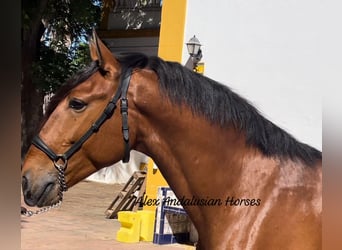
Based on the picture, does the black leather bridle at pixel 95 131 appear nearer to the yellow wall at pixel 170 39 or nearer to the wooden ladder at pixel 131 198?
the yellow wall at pixel 170 39

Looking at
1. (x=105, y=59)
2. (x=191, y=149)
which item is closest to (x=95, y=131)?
(x=105, y=59)

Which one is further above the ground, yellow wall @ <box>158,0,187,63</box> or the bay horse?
yellow wall @ <box>158,0,187,63</box>

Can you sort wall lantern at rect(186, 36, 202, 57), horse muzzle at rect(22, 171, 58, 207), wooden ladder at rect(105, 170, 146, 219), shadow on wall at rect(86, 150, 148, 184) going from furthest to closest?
shadow on wall at rect(86, 150, 148, 184)
wooden ladder at rect(105, 170, 146, 219)
wall lantern at rect(186, 36, 202, 57)
horse muzzle at rect(22, 171, 58, 207)

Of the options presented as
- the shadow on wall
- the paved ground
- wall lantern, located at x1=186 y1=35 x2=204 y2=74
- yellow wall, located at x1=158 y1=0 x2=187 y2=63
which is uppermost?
yellow wall, located at x1=158 y1=0 x2=187 y2=63

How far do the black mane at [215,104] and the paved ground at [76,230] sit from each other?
408cm

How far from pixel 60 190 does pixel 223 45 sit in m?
4.83

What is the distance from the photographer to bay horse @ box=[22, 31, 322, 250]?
2.15m

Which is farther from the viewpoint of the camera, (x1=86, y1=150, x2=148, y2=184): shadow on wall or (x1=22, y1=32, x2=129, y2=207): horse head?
(x1=86, y1=150, x2=148, y2=184): shadow on wall

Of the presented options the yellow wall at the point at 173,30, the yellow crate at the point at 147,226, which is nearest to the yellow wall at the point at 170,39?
the yellow wall at the point at 173,30

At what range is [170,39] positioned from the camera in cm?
730

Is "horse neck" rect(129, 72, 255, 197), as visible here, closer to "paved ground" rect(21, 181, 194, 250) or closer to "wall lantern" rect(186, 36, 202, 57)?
"paved ground" rect(21, 181, 194, 250)

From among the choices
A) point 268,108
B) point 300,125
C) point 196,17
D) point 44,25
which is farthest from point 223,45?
point 44,25

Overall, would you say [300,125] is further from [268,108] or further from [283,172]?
[283,172]

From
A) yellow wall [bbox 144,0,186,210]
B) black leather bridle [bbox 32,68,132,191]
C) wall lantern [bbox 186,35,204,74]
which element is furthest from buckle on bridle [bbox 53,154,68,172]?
yellow wall [bbox 144,0,186,210]
